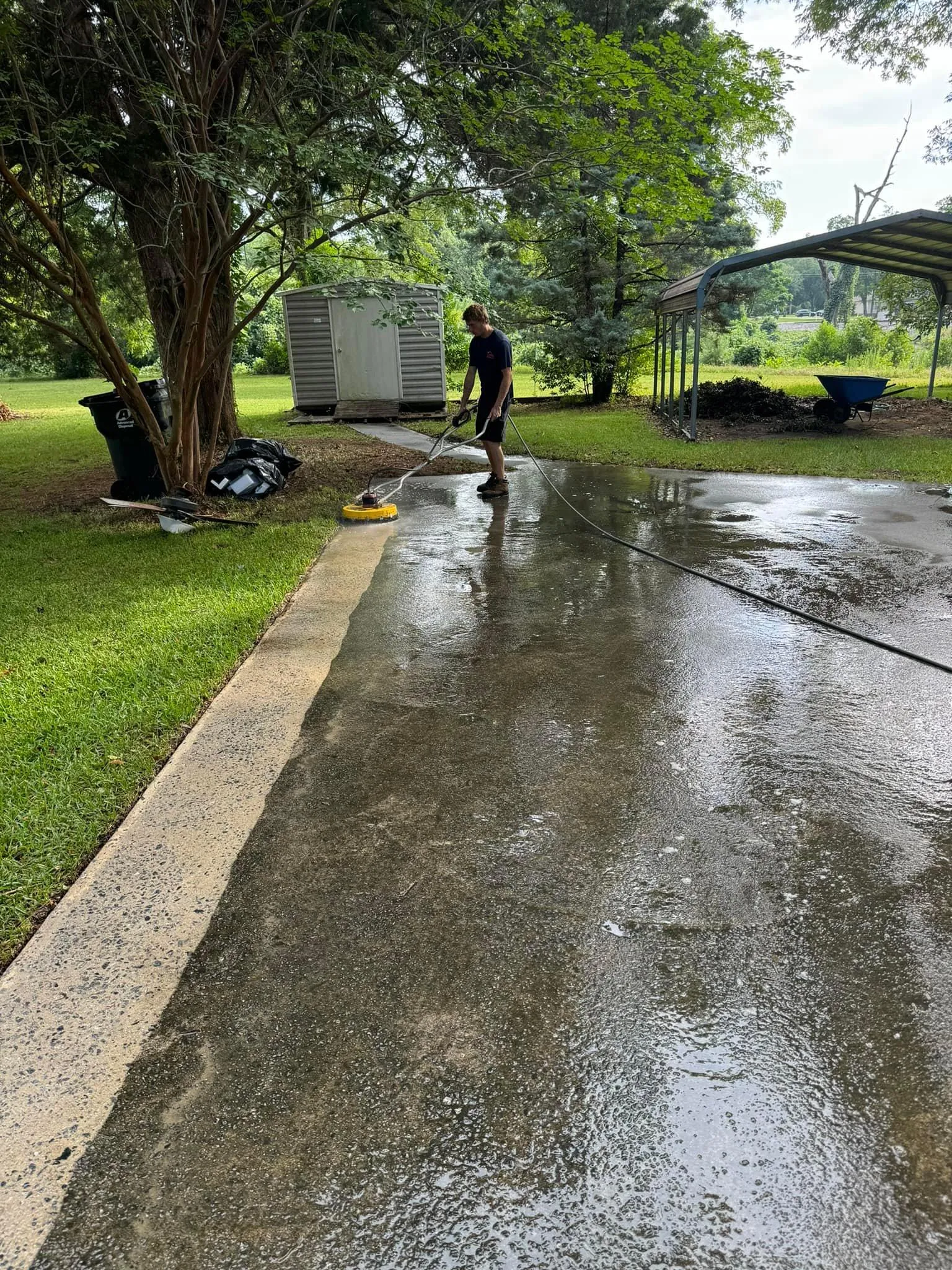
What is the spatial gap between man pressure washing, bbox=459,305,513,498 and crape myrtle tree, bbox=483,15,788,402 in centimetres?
141

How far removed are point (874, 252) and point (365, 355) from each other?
9206mm

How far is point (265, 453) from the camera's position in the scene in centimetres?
905

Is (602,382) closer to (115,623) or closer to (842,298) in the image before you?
(115,623)

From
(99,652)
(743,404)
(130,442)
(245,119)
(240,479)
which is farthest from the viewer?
(743,404)

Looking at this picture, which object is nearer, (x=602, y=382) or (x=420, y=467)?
→ (x=420, y=467)

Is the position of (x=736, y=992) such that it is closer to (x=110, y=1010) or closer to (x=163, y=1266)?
(x=163, y=1266)

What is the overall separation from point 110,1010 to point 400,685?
6.73 feet

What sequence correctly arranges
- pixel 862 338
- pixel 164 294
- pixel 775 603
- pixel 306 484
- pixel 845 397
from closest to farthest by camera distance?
pixel 775 603
pixel 306 484
pixel 164 294
pixel 845 397
pixel 862 338

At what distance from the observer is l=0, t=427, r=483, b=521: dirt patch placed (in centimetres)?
817

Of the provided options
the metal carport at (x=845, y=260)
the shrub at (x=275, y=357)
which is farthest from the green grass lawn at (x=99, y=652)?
the shrub at (x=275, y=357)

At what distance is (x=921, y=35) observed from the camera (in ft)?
69.4

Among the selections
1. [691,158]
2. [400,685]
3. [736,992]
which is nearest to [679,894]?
[736,992]

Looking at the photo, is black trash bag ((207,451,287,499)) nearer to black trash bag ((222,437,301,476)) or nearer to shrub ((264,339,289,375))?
black trash bag ((222,437,301,476))

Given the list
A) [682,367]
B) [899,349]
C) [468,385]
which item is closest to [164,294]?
[468,385]
